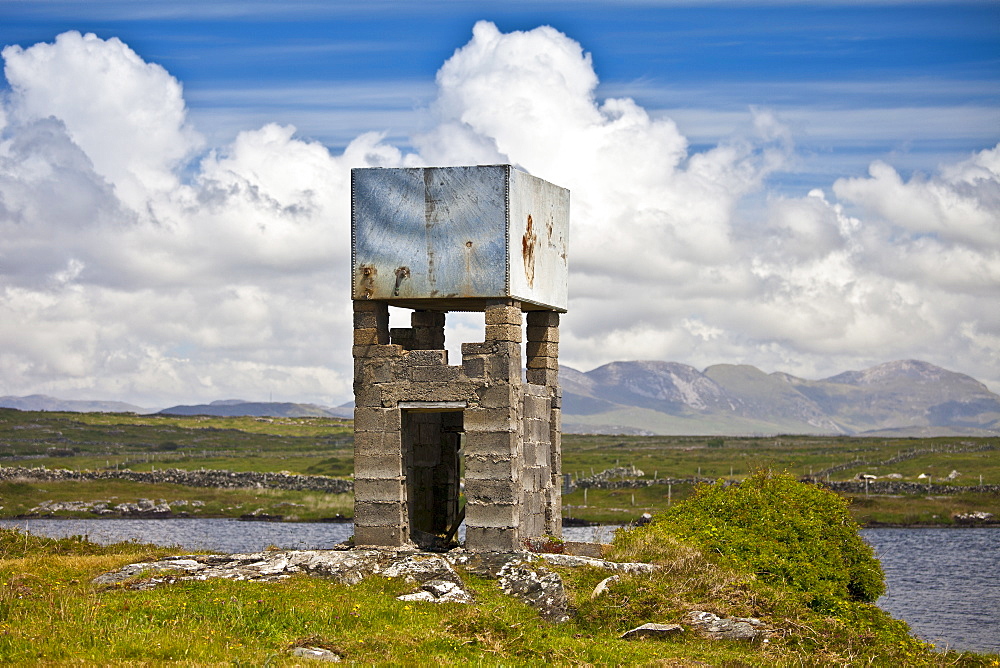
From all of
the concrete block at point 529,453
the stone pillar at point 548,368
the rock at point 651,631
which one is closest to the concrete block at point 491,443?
the concrete block at point 529,453

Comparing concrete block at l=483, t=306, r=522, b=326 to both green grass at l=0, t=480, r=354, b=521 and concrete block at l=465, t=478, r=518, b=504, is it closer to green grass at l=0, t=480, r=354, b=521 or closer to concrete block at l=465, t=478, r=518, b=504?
concrete block at l=465, t=478, r=518, b=504

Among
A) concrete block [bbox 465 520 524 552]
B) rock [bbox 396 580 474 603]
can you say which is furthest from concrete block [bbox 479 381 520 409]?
rock [bbox 396 580 474 603]

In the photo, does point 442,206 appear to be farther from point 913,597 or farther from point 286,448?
point 286,448

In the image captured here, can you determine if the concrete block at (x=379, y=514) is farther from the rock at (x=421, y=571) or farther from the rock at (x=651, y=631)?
the rock at (x=651, y=631)

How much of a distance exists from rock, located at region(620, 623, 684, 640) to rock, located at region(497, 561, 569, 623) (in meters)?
1.51

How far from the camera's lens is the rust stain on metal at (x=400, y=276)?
28781 mm

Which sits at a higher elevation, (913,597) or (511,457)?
(511,457)

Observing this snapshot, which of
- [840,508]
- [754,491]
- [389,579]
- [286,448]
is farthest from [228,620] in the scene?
[286,448]

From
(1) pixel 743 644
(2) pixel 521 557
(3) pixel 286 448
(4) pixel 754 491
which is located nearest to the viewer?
(1) pixel 743 644

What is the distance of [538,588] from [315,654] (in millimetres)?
6971

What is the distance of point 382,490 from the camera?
28.7 meters

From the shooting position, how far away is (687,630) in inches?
843

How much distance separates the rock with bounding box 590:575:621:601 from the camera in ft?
73.9

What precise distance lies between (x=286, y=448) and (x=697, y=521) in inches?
5619
